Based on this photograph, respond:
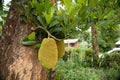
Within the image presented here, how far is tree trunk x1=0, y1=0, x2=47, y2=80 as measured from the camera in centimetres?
110

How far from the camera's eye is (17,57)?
3.62ft

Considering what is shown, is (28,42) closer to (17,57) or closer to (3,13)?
(17,57)

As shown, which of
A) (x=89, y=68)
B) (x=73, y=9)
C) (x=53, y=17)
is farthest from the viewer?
(x=89, y=68)

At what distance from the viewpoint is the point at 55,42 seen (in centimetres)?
101

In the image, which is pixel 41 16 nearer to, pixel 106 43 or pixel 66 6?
pixel 66 6

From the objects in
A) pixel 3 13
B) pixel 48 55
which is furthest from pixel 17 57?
pixel 3 13

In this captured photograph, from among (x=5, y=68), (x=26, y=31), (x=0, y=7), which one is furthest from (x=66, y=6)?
(x=0, y=7)

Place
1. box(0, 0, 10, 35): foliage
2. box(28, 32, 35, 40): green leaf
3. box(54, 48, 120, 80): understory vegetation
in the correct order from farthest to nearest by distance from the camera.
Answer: box(54, 48, 120, 80): understory vegetation < box(0, 0, 10, 35): foliage < box(28, 32, 35, 40): green leaf

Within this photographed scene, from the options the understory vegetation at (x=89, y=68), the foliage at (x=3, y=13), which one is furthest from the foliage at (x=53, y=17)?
the understory vegetation at (x=89, y=68)

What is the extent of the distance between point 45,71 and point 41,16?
0.88 ft

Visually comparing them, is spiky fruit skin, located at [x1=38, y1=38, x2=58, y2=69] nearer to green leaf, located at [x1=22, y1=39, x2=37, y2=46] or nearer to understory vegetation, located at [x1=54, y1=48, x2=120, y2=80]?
green leaf, located at [x1=22, y1=39, x2=37, y2=46]

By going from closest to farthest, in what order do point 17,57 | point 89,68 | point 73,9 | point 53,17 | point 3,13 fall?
1. point 73,9
2. point 53,17
3. point 17,57
4. point 3,13
5. point 89,68

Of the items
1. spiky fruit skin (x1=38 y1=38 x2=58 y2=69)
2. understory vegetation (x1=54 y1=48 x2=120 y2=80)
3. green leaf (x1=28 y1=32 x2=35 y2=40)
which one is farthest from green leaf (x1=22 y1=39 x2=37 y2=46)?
understory vegetation (x1=54 y1=48 x2=120 y2=80)

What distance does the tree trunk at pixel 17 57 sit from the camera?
1100 mm
